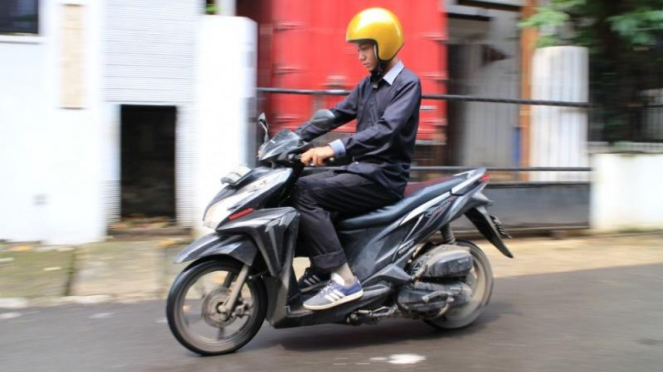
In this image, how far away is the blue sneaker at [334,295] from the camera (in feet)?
11.9

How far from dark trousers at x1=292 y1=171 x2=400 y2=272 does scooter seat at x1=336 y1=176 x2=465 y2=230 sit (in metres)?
0.11

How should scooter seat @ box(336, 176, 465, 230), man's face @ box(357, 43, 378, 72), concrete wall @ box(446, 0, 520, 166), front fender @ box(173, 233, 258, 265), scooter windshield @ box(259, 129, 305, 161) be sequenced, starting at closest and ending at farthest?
front fender @ box(173, 233, 258, 265) < scooter windshield @ box(259, 129, 305, 161) < man's face @ box(357, 43, 378, 72) < scooter seat @ box(336, 176, 465, 230) < concrete wall @ box(446, 0, 520, 166)

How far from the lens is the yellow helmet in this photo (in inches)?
143

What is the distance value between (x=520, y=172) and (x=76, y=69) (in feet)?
15.9

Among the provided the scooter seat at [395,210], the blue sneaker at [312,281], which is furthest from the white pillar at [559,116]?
the blue sneaker at [312,281]

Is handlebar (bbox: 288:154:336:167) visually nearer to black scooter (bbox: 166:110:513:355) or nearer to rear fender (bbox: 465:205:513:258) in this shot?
black scooter (bbox: 166:110:513:355)

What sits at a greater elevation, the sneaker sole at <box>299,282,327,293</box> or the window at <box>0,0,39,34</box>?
the window at <box>0,0,39,34</box>

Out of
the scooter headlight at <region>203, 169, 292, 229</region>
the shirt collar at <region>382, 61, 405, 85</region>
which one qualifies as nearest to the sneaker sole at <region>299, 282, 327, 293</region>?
the scooter headlight at <region>203, 169, 292, 229</region>

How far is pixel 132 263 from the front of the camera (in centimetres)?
574

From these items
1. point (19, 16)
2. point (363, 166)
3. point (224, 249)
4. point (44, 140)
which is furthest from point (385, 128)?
point (19, 16)

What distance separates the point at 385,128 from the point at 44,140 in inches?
164

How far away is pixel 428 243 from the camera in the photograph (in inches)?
162

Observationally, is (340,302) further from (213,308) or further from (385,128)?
(385,128)

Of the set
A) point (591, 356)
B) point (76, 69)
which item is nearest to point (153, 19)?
point (76, 69)
